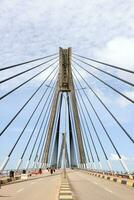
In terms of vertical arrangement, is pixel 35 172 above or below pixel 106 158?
above

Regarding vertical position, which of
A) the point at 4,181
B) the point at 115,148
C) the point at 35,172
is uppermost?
the point at 35,172

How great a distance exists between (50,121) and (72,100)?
7.19m

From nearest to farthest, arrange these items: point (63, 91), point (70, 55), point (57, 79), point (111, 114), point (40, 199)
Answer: point (40, 199)
point (111, 114)
point (70, 55)
point (57, 79)
point (63, 91)

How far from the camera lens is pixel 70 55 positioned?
186 ft

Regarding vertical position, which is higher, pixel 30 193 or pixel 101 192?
pixel 101 192

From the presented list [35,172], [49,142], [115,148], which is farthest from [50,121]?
[115,148]

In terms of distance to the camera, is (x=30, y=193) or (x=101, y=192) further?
(x=101, y=192)

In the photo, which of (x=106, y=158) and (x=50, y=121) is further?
(x=50, y=121)

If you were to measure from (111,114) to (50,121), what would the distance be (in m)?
31.1

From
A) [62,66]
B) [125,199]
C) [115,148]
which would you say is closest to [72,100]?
[62,66]

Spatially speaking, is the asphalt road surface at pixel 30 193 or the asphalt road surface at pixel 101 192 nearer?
the asphalt road surface at pixel 30 193

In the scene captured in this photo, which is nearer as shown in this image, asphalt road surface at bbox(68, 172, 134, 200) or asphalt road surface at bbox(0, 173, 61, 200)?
asphalt road surface at bbox(0, 173, 61, 200)

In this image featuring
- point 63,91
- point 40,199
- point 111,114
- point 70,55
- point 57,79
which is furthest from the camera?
point 63,91

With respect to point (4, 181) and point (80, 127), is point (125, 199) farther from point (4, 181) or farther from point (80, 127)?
point (80, 127)
